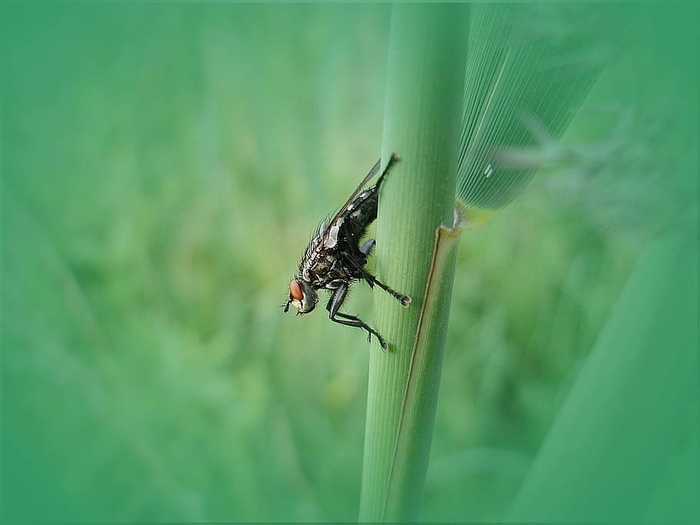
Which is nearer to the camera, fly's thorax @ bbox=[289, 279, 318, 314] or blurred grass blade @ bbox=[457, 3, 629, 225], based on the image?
blurred grass blade @ bbox=[457, 3, 629, 225]

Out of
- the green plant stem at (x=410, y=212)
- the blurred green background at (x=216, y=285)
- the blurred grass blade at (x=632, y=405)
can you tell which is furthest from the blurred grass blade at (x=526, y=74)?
the blurred green background at (x=216, y=285)

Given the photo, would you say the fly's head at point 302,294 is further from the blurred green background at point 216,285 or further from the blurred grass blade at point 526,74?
the blurred grass blade at point 526,74

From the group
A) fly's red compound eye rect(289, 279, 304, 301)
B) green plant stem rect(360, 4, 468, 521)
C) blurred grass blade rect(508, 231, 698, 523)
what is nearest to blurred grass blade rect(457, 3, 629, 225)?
green plant stem rect(360, 4, 468, 521)

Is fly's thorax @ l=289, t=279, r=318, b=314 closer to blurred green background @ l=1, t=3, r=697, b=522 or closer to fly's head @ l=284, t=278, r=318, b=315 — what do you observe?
fly's head @ l=284, t=278, r=318, b=315

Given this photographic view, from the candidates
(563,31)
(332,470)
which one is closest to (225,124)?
(332,470)

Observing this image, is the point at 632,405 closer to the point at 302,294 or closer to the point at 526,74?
the point at 526,74

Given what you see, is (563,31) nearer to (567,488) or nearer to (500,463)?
(567,488)

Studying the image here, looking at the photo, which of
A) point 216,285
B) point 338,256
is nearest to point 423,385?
point 338,256
